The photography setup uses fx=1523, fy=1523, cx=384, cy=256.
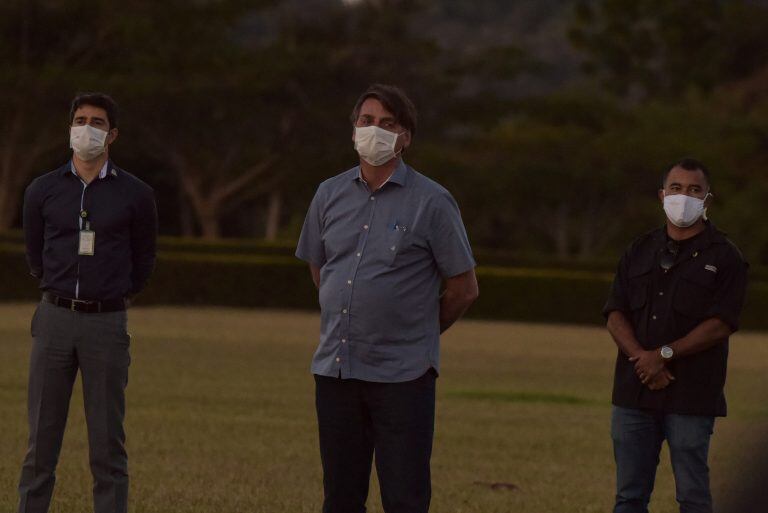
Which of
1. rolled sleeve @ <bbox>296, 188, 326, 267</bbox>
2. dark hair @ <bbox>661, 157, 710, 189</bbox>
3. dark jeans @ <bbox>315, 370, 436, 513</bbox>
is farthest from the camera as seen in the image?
dark hair @ <bbox>661, 157, 710, 189</bbox>

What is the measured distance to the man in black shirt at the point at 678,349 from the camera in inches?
236

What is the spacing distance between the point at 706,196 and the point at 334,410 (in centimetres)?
185

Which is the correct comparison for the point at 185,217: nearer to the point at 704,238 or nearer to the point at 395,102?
the point at 704,238

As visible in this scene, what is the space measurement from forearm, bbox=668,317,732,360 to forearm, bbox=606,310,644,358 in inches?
6.2

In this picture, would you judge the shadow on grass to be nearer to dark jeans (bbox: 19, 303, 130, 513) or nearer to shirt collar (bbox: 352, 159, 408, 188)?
dark jeans (bbox: 19, 303, 130, 513)

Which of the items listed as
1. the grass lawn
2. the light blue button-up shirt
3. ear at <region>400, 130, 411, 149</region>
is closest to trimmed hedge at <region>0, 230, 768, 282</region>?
the grass lawn

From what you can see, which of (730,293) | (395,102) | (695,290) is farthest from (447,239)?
(730,293)

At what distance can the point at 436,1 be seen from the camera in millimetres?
150000

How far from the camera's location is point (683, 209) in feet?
20.0

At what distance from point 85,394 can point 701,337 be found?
8.16ft

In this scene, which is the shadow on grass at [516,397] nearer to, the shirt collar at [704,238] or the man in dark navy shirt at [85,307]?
the shirt collar at [704,238]

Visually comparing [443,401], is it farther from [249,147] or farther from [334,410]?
[249,147]

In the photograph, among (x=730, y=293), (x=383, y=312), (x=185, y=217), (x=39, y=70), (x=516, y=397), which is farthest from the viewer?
(x=185, y=217)

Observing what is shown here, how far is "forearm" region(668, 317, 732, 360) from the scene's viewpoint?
19.7 feet
